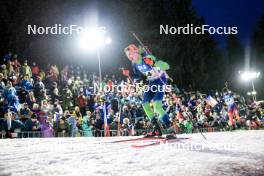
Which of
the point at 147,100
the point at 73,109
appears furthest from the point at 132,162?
the point at 73,109

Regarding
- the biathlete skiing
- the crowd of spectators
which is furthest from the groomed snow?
the crowd of spectators

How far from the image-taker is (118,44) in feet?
100

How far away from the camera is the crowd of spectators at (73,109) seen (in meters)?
12.7

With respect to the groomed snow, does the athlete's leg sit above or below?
above

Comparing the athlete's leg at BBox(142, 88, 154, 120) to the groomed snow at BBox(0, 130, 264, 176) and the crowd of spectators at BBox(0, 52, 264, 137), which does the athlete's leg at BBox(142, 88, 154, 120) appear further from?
the crowd of spectators at BBox(0, 52, 264, 137)

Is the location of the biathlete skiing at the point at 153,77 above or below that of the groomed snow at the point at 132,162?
above

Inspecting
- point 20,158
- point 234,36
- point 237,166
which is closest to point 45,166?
point 20,158

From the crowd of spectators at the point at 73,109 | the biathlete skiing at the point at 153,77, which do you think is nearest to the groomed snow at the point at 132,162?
the biathlete skiing at the point at 153,77

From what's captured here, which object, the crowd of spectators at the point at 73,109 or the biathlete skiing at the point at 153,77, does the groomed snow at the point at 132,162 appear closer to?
the biathlete skiing at the point at 153,77

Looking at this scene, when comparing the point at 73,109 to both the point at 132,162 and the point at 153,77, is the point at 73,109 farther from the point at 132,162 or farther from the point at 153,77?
the point at 132,162

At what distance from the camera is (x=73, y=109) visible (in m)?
16.2

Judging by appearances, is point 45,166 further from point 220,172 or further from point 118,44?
point 118,44

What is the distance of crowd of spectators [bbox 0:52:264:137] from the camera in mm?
12734

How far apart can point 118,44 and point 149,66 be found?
71.9ft
